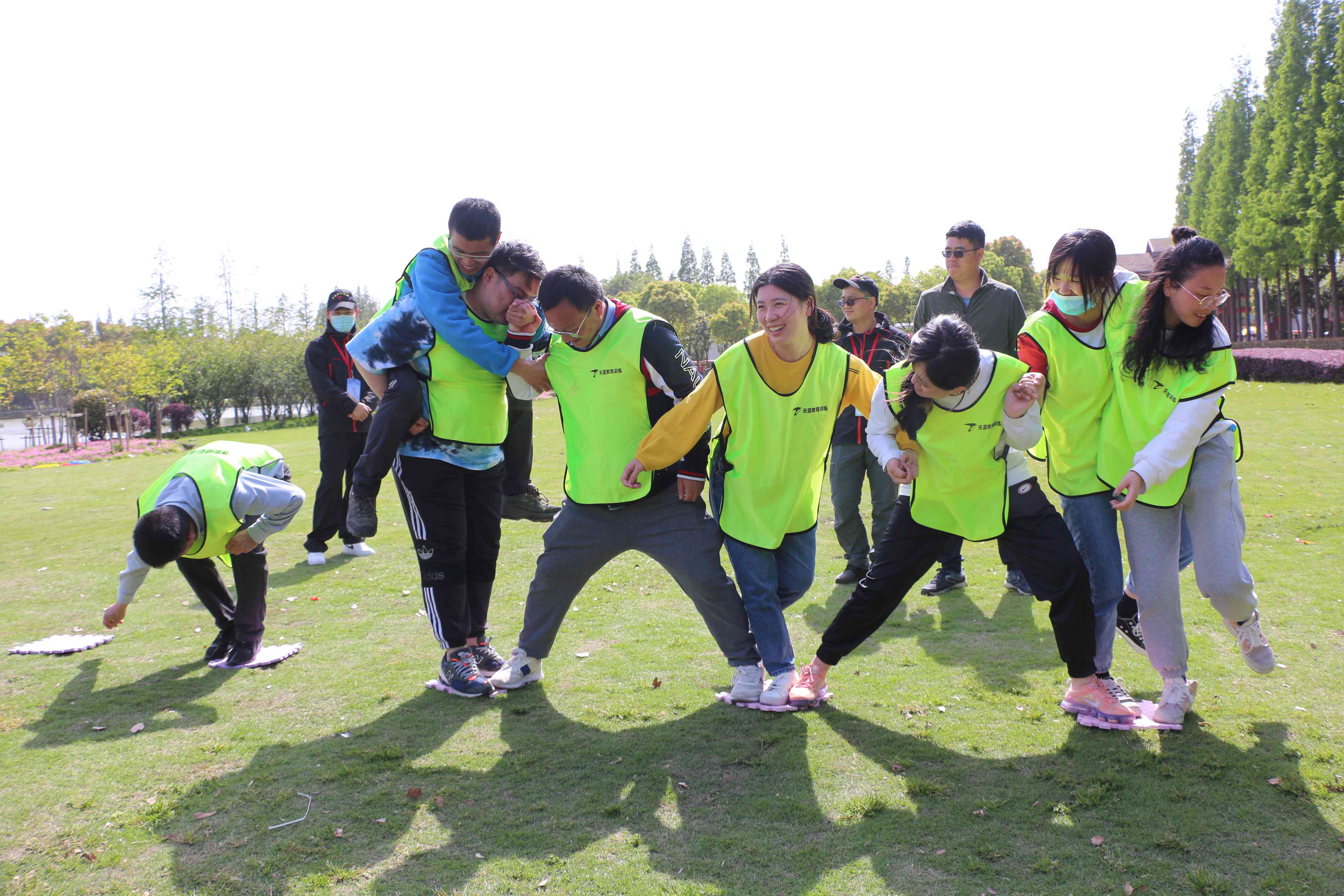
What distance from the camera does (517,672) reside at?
466cm

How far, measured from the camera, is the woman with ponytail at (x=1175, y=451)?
3543 mm

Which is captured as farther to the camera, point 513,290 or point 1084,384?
point 513,290

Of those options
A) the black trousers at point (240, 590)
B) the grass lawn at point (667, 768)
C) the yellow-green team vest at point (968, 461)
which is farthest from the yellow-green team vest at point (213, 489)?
the yellow-green team vest at point (968, 461)

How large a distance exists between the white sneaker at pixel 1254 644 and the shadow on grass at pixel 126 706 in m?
4.97

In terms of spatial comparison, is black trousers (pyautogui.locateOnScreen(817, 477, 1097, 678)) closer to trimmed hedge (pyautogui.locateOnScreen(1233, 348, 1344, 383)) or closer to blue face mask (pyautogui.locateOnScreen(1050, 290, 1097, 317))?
blue face mask (pyautogui.locateOnScreen(1050, 290, 1097, 317))

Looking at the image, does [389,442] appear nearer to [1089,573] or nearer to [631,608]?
[631,608]

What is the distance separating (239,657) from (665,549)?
2.88 metres

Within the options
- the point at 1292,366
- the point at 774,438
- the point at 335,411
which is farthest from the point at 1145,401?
the point at 1292,366

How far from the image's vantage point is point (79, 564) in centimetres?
868

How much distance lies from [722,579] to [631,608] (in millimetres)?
2175

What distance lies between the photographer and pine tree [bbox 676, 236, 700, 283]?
343ft

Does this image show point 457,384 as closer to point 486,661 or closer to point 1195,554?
point 486,661

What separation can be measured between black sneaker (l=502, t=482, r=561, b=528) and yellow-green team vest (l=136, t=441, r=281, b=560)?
1493 mm

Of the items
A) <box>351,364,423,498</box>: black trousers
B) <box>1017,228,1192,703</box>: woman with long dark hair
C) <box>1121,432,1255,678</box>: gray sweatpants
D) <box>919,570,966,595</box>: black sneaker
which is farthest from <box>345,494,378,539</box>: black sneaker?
<box>919,570,966,595</box>: black sneaker
